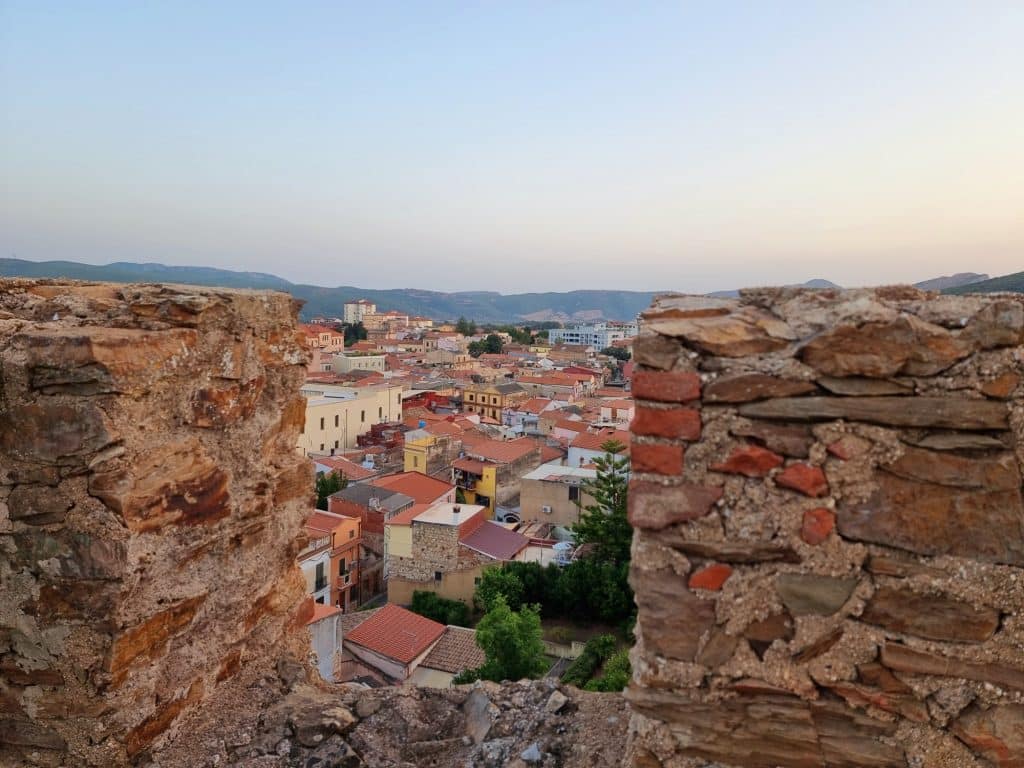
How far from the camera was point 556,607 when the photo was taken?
16844 millimetres

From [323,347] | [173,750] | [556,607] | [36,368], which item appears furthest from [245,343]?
[323,347]

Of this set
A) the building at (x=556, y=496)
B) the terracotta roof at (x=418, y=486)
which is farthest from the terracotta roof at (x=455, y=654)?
the building at (x=556, y=496)

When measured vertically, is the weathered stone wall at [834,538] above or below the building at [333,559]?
above

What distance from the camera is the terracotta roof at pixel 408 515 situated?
18.5m

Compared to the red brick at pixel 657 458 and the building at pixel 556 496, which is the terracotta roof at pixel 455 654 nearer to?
the building at pixel 556 496

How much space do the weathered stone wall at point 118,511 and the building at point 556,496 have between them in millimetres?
18533

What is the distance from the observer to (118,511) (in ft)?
8.66

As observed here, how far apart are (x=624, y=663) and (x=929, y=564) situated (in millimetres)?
10324

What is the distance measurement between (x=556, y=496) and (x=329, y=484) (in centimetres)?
791

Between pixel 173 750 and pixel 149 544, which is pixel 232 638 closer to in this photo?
pixel 173 750

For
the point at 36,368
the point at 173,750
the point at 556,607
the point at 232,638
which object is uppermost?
the point at 36,368

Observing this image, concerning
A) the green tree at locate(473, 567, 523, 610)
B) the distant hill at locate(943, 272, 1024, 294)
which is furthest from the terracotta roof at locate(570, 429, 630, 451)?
the distant hill at locate(943, 272, 1024, 294)

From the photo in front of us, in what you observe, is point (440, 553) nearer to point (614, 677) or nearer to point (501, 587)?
point (501, 587)

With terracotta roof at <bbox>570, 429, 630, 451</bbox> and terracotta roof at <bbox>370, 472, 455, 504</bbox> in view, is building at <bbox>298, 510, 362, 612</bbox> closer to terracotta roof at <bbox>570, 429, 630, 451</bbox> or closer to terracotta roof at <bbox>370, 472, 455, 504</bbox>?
terracotta roof at <bbox>370, 472, 455, 504</bbox>
